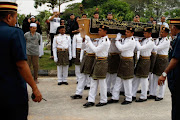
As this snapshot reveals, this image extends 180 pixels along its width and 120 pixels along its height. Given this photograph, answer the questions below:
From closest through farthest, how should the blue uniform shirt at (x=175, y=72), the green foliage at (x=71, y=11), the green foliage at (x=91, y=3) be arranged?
1. the blue uniform shirt at (x=175, y=72)
2. the green foliage at (x=71, y=11)
3. the green foliage at (x=91, y=3)

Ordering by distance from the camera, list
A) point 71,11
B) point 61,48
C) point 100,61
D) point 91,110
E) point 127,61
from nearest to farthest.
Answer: point 91,110 → point 100,61 → point 127,61 → point 61,48 → point 71,11

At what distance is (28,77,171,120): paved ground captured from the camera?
5113 millimetres

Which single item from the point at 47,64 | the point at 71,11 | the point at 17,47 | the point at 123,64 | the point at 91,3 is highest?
the point at 91,3


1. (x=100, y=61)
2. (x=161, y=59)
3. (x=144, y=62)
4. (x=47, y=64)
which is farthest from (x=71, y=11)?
(x=100, y=61)

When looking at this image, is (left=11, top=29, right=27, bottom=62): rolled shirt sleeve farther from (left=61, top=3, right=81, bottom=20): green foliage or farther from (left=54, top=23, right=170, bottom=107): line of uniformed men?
(left=61, top=3, right=81, bottom=20): green foliage

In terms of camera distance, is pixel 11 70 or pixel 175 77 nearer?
pixel 11 70

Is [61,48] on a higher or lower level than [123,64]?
higher

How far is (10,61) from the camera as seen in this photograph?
263cm

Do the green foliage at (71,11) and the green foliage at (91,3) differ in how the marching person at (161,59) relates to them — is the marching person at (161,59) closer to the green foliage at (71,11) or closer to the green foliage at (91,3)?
the green foliage at (71,11)

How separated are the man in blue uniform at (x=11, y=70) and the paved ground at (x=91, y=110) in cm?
248

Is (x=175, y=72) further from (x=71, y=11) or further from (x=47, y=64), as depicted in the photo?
(x=71, y=11)

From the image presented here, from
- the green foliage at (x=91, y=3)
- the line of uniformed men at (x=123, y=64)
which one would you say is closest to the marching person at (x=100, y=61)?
the line of uniformed men at (x=123, y=64)

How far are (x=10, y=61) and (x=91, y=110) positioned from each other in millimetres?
3305

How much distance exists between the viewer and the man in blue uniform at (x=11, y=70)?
258 centimetres
